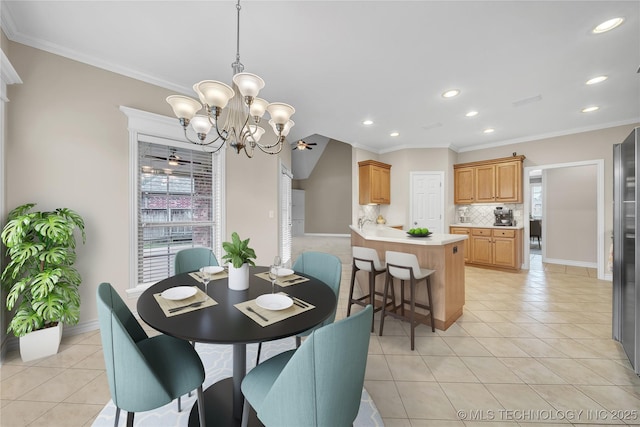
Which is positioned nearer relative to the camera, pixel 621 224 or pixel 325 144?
pixel 621 224

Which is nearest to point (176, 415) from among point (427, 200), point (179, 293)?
point (179, 293)

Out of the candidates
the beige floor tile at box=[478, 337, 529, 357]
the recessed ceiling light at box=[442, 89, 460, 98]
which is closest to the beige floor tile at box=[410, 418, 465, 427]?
the beige floor tile at box=[478, 337, 529, 357]

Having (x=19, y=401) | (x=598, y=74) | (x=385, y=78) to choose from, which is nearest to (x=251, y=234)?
(x=19, y=401)

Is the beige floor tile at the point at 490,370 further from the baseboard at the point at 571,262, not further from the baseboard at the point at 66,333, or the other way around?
the baseboard at the point at 571,262

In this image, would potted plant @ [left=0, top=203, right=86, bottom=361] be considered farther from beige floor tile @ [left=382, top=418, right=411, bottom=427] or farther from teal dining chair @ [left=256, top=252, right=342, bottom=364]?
beige floor tile @ [left=382, top=418, right=411, bottom=427]

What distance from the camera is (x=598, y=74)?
9.03 feet

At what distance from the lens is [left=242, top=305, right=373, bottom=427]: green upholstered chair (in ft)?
2.77

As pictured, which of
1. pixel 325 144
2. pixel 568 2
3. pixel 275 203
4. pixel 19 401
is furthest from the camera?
pixel 325 144

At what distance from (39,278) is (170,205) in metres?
1.29

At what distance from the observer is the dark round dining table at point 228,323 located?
1037 millimetres

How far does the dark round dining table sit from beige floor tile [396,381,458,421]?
0.91 meters

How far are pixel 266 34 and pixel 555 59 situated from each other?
9.26 ft

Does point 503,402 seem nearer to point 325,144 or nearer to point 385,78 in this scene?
point 385,78

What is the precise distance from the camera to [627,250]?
80.2 inches
